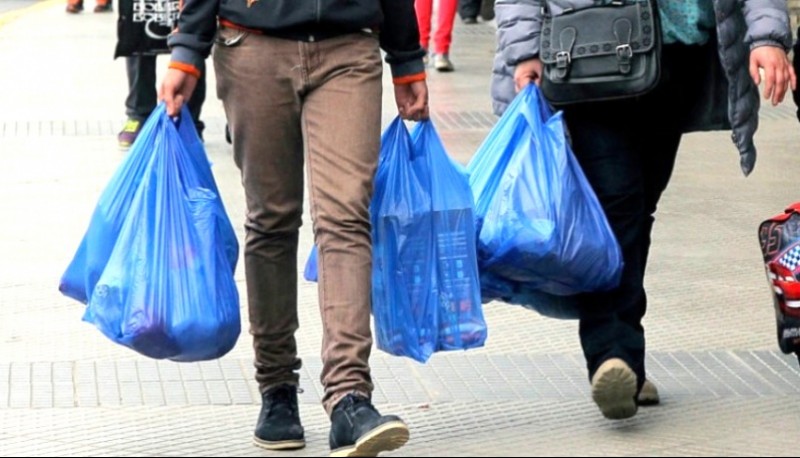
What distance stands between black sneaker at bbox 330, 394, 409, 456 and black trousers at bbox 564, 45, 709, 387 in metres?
0.73

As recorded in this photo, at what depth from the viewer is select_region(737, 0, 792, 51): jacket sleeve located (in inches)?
171

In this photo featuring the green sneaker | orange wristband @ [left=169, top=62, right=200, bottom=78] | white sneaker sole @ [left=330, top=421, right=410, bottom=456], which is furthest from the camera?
the green sneaker

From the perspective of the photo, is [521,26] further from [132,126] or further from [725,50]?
[132,126]

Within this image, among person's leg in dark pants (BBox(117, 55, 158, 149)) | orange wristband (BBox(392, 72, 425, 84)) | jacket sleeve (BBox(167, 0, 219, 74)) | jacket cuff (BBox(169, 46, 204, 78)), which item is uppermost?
jacket sleeve (BBox(167, 0, 219, 74))

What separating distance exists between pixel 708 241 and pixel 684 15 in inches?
113

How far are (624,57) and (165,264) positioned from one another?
4.13ft

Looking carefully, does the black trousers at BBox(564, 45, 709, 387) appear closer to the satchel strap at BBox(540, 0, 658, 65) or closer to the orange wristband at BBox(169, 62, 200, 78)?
the satchel strap at BBox(540, 0, 658, 65)

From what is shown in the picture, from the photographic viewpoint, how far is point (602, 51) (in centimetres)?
446

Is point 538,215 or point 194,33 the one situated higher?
point 194,33

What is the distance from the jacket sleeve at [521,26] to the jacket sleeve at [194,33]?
0.79 m

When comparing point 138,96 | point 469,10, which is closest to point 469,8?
point 469,10

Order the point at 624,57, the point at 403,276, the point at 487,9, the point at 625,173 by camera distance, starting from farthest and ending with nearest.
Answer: the point at 487,9, the point at 625,173, the point at 624,57, the point at 403,276

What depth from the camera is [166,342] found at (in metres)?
4.10

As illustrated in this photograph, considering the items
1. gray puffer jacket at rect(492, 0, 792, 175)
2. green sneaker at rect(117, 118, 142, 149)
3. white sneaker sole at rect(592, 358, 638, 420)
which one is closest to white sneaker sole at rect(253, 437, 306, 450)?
white sneaker sole at rect(592, 358, 638, 420)
